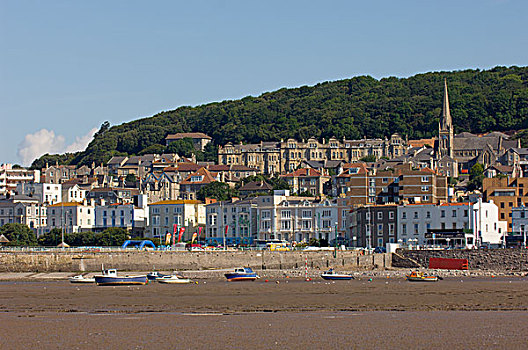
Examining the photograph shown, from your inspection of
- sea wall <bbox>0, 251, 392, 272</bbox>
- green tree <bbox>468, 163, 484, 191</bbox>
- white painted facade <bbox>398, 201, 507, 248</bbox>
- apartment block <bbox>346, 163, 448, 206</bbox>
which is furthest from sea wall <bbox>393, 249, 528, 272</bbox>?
green tree <bbox>468, 163, 484, 191</bbox>

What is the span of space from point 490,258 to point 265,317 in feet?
154

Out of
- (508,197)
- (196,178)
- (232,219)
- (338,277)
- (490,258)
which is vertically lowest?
(338,277)

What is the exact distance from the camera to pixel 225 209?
396 feet

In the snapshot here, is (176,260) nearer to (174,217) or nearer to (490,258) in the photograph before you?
(490,258)

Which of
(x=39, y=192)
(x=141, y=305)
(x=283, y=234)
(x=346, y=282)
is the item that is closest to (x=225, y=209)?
(x=283, y=234)

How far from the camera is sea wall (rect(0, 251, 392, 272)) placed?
75.2 m

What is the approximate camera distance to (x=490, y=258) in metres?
79.8

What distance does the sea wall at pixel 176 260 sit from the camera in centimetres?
7525

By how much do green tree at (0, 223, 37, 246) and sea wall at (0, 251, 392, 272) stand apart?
127 feet

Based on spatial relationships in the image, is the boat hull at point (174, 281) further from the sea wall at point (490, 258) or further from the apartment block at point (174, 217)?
the apartment block at point (174, 217)

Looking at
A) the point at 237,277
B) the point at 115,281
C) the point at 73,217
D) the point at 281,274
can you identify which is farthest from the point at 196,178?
the point at 115,281

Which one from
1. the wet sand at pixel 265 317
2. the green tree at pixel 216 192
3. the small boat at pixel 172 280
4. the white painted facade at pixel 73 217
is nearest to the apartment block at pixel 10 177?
the green tree at pixel 216 192

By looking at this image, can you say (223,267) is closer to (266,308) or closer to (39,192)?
(266,308)

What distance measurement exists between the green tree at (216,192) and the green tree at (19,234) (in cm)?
3911
